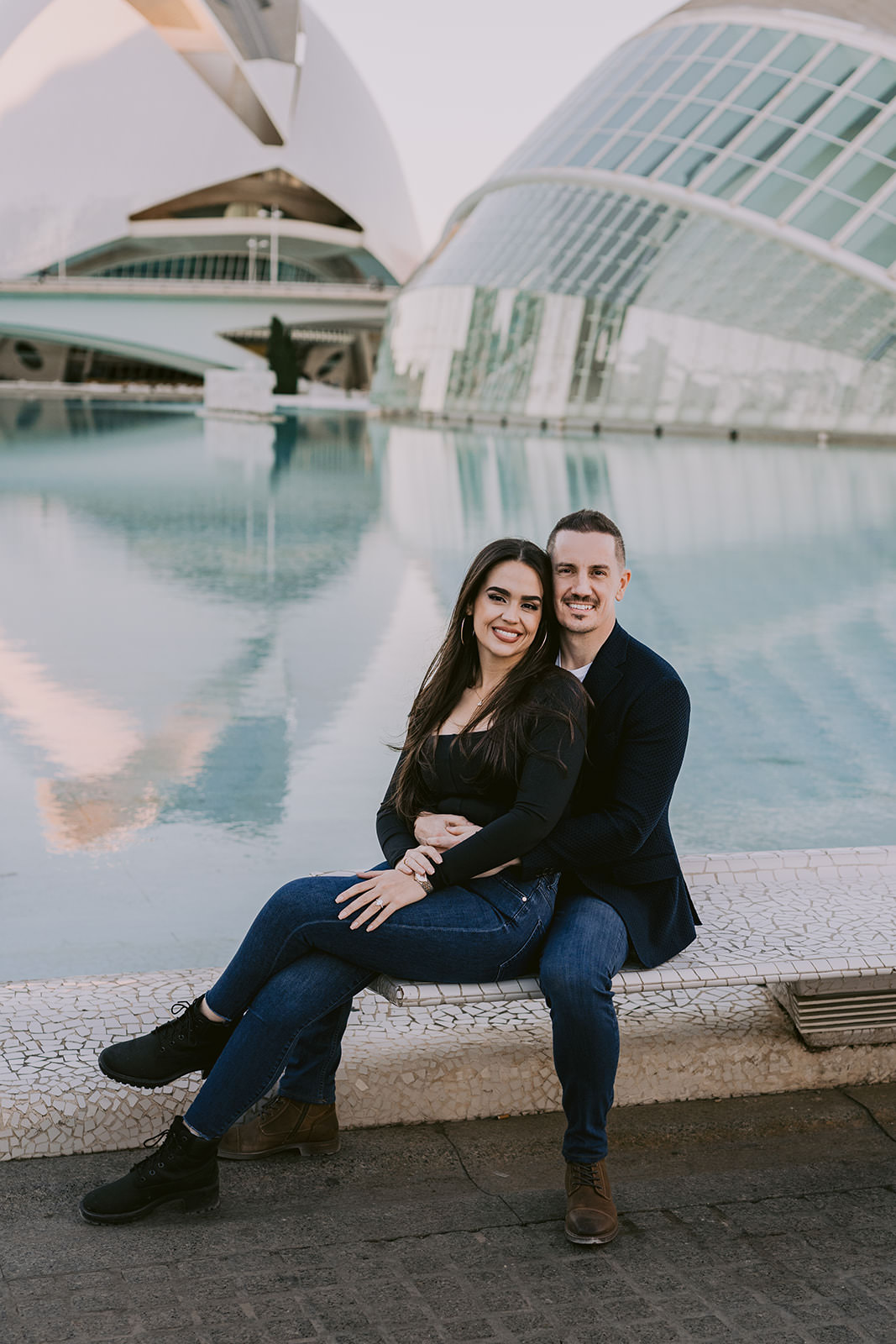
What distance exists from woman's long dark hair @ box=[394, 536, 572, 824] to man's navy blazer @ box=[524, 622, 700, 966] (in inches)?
5.5

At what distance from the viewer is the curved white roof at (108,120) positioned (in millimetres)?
69250

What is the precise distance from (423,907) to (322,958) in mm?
221

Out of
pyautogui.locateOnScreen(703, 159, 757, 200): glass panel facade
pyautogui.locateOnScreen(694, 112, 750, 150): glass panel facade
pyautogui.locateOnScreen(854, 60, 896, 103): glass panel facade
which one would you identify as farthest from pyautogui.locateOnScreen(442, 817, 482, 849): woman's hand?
pyautogui.locateOnScreen(854, 60, 896, 103): glass panel facade

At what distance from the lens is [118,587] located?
32.7 ft

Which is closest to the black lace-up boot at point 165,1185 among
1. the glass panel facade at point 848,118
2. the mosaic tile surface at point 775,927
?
the mosaic tile surface at point 775,927

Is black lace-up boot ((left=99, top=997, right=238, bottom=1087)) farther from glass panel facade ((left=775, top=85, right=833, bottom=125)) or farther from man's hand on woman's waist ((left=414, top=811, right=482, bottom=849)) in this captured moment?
glass panel facade ((left=775, top=85, right=833, bottom=125))

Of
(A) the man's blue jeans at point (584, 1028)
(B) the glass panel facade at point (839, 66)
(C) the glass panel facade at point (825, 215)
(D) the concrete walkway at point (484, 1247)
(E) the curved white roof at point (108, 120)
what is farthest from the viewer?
(E) the curved white roof at point (108, 120)

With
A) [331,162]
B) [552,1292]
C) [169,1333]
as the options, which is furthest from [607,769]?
[331,162]

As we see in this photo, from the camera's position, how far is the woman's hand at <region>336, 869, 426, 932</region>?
109 inches

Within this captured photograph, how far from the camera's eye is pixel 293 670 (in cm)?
749

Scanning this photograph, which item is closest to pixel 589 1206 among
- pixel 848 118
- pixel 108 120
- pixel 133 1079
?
pixel 133 1079

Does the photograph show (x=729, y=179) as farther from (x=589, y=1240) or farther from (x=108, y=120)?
(x=108, y=120)

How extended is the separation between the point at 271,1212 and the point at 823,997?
4.24 feet

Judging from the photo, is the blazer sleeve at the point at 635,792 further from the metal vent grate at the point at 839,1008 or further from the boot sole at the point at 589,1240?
the boot sole at the point at 589,1240
